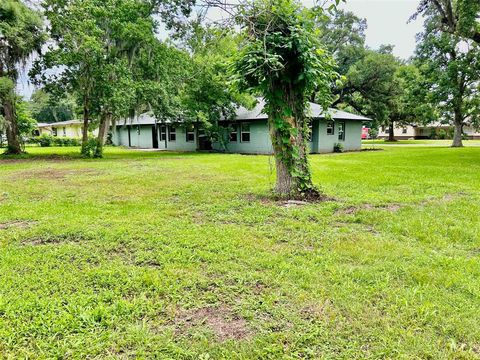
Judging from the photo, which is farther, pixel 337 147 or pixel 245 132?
pixel 337 147

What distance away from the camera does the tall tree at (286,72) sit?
17.1ft

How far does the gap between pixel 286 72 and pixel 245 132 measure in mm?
13716

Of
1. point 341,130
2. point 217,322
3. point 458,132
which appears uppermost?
point 341,130

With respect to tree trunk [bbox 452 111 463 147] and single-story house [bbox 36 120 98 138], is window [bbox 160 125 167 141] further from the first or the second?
tree trunk [bbox 452 111 463 147]

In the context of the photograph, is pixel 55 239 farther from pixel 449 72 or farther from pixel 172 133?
pixel 449 72

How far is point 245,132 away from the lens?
63.4ft

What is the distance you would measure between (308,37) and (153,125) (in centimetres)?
2208

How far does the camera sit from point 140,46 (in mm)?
15047

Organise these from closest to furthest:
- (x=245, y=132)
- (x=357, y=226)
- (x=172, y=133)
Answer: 1. (x=357, y=226)
2. (x=245, y=132)
3. (x=172, y=133)

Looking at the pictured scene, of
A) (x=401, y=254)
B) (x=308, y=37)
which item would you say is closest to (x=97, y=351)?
(x=401, y=254)

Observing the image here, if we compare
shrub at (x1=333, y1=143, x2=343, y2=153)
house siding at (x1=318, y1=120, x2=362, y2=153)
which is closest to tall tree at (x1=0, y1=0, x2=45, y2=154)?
house siding at (x1=318, y1=120, x2=362, y2=153)

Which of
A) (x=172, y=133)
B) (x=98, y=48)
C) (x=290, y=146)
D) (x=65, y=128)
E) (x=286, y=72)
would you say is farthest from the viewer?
(x=65, y=128)

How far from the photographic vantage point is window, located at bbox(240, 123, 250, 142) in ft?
62.9

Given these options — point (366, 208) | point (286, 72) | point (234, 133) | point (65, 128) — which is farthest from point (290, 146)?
point (65, 128)
